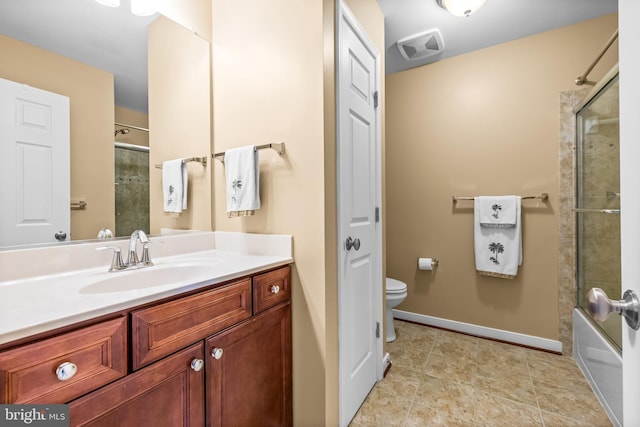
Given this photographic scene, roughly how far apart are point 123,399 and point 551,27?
3161mm

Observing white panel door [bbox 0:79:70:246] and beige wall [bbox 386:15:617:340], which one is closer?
white panel door [bbox 0:79:70:246]

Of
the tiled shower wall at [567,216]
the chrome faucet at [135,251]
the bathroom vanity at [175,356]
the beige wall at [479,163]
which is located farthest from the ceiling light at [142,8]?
the tiled shower wall at [567,216]

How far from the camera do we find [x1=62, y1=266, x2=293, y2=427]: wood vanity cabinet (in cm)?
78

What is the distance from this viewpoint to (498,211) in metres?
2.27

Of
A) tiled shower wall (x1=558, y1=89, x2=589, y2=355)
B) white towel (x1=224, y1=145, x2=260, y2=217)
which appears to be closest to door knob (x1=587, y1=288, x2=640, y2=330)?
white towel (x1=224, y1=145, x2=260, y2=217)

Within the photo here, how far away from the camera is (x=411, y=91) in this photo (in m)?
2.71

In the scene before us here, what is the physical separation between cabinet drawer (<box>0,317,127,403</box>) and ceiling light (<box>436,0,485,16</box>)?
7.42 feet

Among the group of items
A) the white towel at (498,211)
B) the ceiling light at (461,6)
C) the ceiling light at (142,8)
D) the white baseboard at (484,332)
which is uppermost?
the ceiling light at (461,6)

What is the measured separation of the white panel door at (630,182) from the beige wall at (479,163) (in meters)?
2.01

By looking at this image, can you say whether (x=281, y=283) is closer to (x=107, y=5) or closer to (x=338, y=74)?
(x=338, y=74)

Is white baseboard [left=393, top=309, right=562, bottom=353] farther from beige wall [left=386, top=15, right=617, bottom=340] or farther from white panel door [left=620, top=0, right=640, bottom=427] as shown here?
white panel door [left=620, top=0, right=640, bottom=427]

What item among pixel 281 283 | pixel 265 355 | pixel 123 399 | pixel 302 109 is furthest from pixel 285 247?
pixel 123 399

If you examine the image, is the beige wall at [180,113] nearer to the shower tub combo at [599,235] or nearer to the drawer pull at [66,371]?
the drawer pull at [66,371]

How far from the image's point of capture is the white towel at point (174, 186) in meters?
1.57
